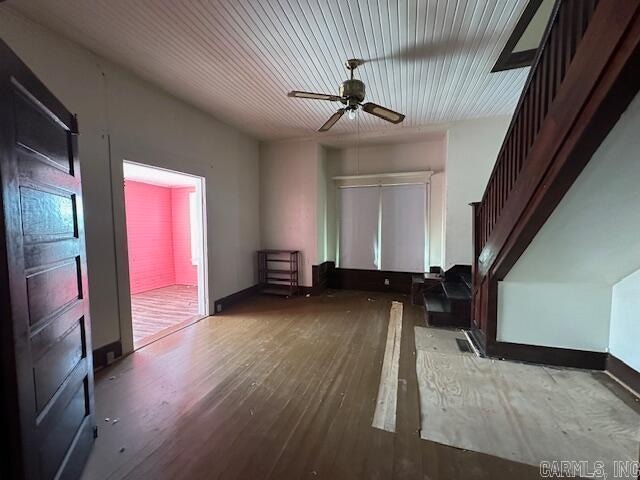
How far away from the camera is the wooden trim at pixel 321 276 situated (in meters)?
5.28

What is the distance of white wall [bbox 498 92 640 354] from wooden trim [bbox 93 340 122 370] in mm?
3891

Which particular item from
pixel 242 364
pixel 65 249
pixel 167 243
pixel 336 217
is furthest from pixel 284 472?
pixel 167 243

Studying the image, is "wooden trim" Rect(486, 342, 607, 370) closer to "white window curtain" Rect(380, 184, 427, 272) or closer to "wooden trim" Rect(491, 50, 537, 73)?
"white window curtain" Rect(380, 184, 427, 272)

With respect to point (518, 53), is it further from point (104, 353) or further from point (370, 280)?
point (104, 353)

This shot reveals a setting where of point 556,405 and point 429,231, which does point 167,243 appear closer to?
point 429,231

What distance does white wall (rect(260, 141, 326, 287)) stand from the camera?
5.21m

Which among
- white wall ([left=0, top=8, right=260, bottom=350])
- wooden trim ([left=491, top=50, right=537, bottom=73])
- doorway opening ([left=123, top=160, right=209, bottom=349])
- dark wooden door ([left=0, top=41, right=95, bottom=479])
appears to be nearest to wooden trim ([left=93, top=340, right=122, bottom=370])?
white wall ([left=0, top=8, right=260, bottom=350])

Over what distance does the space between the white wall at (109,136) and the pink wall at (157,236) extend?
98.5 inches

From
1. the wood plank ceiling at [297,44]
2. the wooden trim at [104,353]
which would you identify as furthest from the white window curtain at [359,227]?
the wooden trim at [104,353]

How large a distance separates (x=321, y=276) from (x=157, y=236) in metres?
3.78

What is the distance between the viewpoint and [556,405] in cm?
200

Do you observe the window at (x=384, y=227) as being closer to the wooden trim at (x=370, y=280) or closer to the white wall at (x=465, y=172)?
the wooden trim at (x=370, y=280)

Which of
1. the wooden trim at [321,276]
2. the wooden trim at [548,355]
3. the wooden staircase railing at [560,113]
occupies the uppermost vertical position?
the wooden staircase railing at [560,113]

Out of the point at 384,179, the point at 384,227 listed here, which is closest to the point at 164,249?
the point at 384,227
